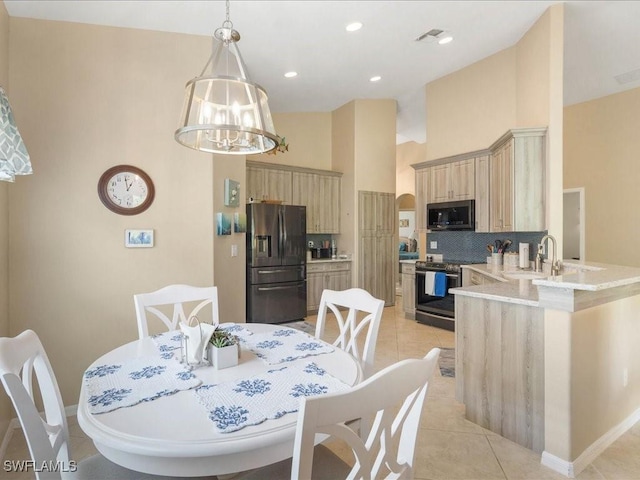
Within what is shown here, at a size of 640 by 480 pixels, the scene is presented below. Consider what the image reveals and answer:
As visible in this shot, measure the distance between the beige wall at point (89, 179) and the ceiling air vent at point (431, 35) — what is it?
229cm

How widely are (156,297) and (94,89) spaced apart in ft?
5.54

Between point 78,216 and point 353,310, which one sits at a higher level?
point 78,216

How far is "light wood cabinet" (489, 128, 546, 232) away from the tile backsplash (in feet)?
1.95

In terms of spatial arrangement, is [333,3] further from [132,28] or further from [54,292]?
[54,292]

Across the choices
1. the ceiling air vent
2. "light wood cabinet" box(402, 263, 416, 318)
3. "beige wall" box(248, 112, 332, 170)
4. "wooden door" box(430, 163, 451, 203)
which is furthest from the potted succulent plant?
"beige wall" box(248, 112, 332, 170)

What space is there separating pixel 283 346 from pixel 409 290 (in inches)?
152

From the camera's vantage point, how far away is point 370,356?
6.15ft

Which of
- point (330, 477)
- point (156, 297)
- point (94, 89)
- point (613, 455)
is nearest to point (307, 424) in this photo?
point (330, 477)

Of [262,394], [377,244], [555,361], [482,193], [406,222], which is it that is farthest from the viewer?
[406,222]

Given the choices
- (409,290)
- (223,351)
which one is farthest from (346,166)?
(223,351)

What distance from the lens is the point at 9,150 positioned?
1859 mm

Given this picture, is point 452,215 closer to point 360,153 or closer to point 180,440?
point 360,153

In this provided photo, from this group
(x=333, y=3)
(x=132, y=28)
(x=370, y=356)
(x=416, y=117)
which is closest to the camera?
(x=370, y=356)

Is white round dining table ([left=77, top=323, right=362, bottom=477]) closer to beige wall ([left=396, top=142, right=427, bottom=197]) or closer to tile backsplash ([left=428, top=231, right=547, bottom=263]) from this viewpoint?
tile backsplash ([left=428, top=231, right=547, bottom=263])
